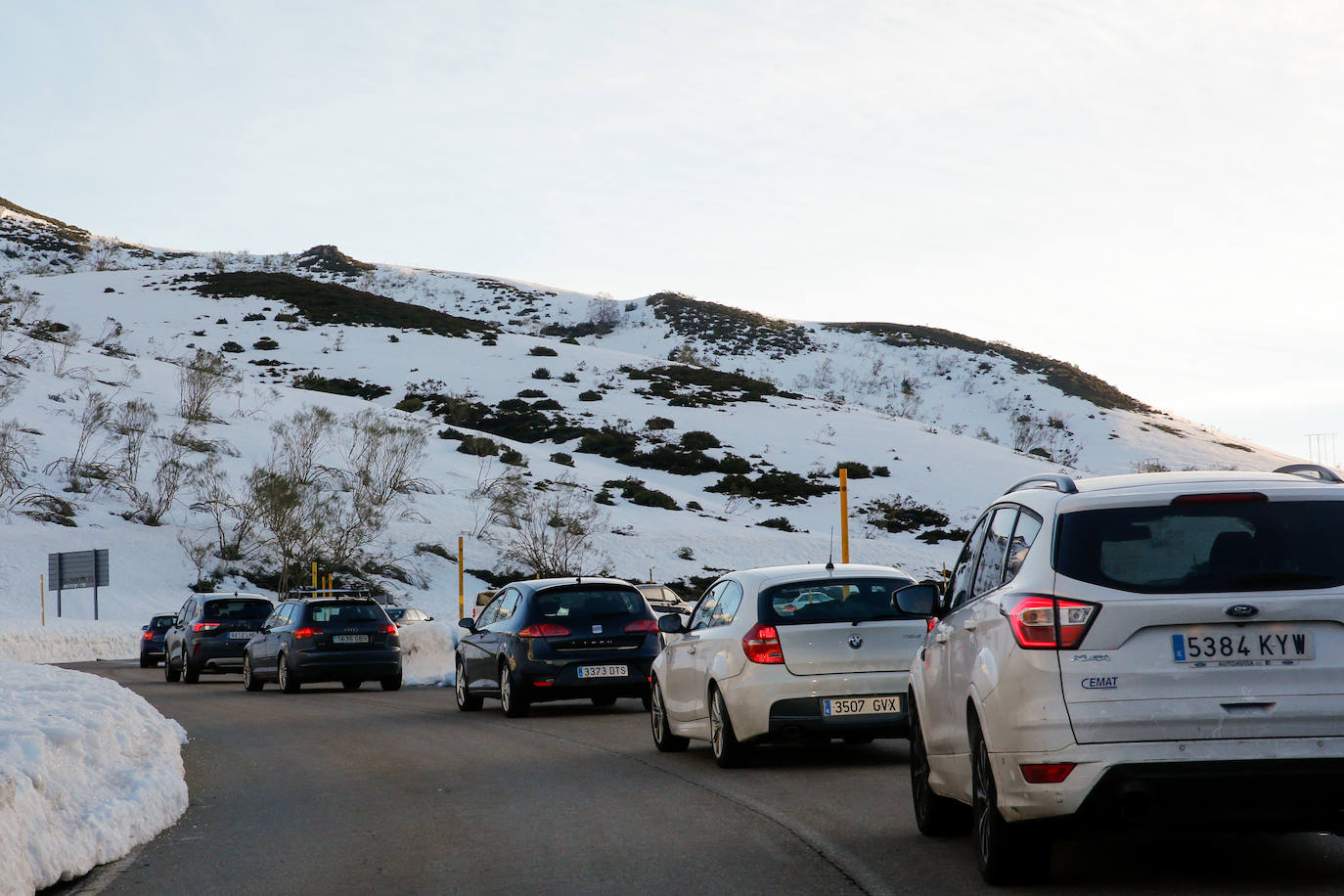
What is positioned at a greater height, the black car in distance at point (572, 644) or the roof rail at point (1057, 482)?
the roof rail at point (1057, 482)

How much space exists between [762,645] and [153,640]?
88.3ft

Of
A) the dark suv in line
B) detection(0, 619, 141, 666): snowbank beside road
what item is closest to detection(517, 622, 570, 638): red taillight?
the dark suv in line

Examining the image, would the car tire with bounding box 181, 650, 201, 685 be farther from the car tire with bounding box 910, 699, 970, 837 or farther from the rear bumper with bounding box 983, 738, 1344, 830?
the rear bumper with bounding box 983, 738, 1344, 830

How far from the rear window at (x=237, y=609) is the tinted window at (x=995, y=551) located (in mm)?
23741

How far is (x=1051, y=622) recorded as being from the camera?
19.5 ft

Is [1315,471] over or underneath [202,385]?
underneath

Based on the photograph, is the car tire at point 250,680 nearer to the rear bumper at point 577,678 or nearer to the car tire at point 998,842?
the rear bumper at point 577,678

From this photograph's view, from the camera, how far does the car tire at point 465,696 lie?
18.8 metres

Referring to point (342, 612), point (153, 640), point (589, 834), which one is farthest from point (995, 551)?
point (153, 640)

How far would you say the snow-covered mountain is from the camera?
5906 centimetres

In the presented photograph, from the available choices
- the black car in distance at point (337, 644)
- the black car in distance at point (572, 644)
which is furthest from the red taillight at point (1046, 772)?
the black car in distance at point (337, 644)

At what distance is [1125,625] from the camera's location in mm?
5863

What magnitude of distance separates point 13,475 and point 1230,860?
58829 millimetres

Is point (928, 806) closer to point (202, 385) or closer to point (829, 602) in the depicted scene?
point (829, 602)
